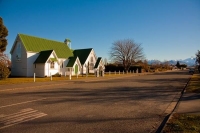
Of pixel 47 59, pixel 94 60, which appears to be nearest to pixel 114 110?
pixel 47 59

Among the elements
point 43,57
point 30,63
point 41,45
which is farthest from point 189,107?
point 41,45

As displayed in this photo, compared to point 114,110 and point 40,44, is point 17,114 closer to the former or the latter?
point 114,110

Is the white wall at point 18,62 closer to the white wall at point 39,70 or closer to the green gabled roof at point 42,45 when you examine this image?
the green gabled roof at point 42,45

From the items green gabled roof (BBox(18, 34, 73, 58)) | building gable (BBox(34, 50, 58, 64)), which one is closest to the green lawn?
building gable (BBox(34, 50, 58, 64))

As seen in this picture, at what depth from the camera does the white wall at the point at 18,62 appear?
3195cm

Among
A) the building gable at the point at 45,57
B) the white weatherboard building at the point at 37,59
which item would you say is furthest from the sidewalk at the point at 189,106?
the building gable at the point at 45,57

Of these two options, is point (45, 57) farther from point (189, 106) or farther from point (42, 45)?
point (189, 106)

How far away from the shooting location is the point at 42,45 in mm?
35875

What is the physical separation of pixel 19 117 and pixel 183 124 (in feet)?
19.1

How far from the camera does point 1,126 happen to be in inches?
206

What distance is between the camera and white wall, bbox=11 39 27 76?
31953 mm

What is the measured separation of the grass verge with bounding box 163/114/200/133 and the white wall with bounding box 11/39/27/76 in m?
31.2

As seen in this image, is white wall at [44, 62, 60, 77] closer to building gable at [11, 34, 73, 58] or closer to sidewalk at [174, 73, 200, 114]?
building gable at [11, 34, 73, 58]

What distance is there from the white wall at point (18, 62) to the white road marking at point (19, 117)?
27339mm
